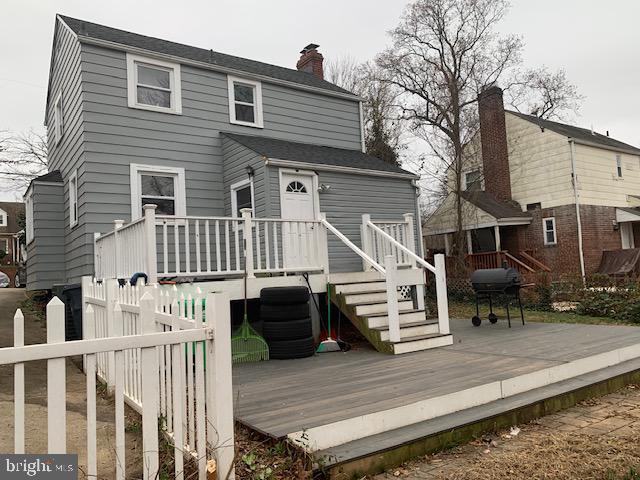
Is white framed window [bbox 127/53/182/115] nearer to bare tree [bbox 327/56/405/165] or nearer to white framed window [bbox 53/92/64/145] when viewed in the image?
white framed window [bbox 53/92/64/145]

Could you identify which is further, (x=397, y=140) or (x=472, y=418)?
(x=397, y=140)

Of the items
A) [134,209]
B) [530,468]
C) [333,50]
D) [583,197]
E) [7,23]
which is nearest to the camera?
[530,468]

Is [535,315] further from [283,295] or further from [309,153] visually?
[283,295]

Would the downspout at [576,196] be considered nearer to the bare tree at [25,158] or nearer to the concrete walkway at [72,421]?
the concrete walkway at [72,421]

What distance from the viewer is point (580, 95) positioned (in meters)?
26.2

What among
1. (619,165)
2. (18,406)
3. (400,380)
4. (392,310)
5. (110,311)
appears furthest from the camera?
(619,165)

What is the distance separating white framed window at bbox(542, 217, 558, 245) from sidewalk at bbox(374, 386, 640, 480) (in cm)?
1561

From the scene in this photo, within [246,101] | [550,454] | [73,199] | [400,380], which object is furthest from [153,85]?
[550,454]

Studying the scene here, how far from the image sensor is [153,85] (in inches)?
389

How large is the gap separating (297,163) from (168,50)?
13.8 ft

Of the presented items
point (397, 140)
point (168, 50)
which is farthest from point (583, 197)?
point (168, 50)

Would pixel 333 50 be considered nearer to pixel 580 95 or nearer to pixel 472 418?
pixel 580 95

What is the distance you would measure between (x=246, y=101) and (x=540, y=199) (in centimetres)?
1329

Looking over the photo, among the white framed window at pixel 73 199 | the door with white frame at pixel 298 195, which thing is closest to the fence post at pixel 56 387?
the door with white frame at pixel 298 195
